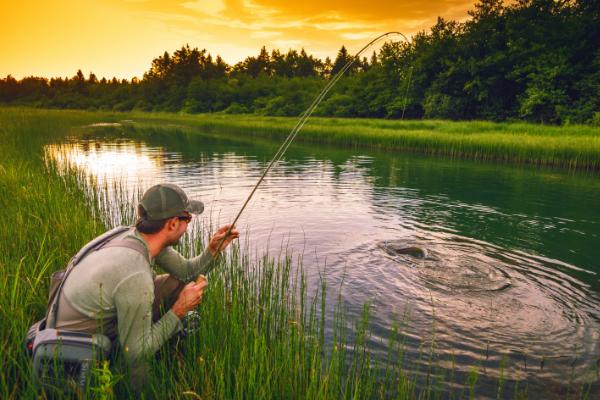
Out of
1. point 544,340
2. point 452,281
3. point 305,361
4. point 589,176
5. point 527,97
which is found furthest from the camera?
point 527,97

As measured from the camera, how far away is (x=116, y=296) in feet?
8.28

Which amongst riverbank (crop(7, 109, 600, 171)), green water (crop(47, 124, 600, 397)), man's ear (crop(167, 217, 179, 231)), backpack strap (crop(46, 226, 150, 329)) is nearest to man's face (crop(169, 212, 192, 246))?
man's ear (crop(167, 217, 179, 231))

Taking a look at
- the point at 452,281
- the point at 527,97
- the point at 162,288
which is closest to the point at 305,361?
the point at 162,288

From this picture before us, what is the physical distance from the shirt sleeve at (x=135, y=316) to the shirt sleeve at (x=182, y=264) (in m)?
1.06

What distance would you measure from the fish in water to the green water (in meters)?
0.07

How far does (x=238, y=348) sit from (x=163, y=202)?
135cm

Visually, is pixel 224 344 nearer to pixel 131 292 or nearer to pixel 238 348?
pixel 238 348

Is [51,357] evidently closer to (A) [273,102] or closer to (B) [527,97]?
(B) [527,97]

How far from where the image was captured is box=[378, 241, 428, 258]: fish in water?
8016mm

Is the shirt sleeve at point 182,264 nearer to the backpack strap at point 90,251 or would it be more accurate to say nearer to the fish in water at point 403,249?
the backpack strap at point 90,251

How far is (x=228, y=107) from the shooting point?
3216 inches

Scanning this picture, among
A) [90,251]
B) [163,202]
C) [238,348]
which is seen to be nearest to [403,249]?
[238,348]

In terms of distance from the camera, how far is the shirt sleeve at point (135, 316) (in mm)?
2533

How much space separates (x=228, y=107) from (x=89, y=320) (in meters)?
82.6
